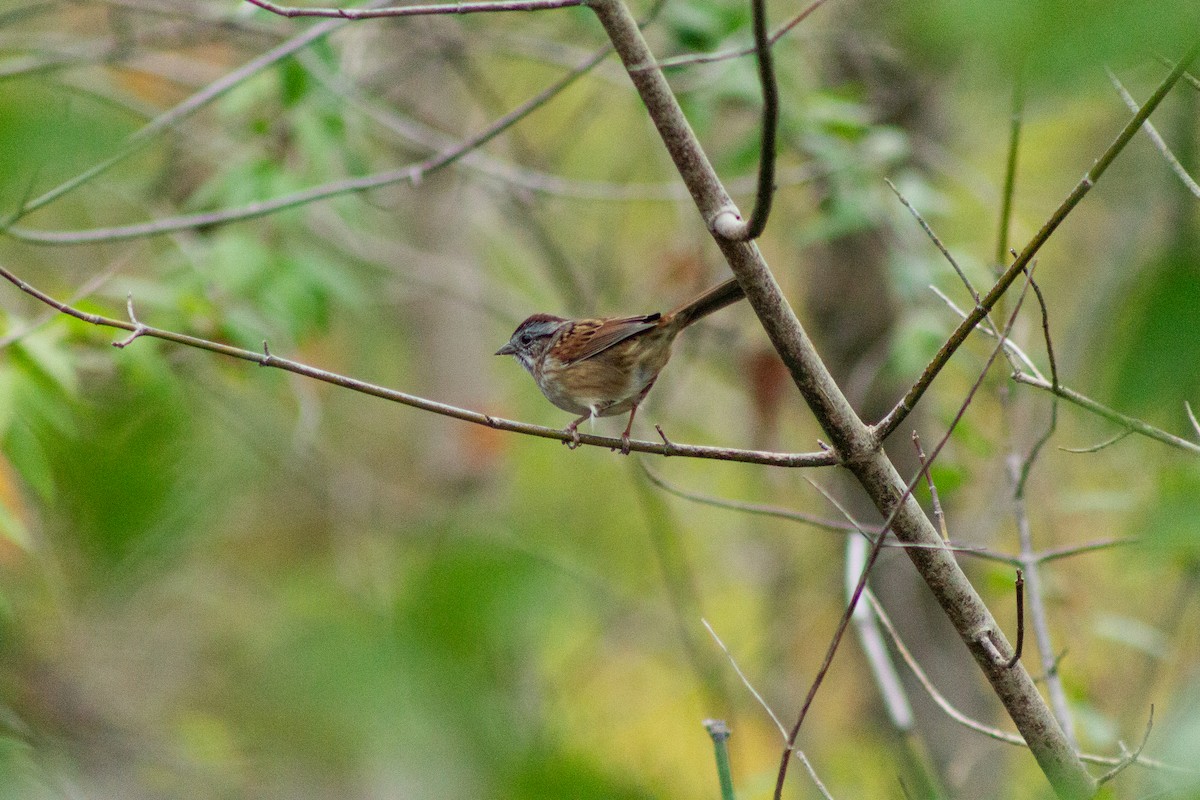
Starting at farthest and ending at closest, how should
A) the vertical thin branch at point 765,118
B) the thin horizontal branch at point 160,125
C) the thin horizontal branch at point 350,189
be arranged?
the thin horizontal branch at point 350,189 < the thin horizontal branch at point 160,125 < the vertical thin branch at point 765,118

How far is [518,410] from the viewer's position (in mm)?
10398

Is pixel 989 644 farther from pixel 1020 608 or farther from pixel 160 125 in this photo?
pixel 160 125

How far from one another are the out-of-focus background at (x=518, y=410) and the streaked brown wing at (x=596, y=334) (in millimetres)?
786

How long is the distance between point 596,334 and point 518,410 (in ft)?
21.1

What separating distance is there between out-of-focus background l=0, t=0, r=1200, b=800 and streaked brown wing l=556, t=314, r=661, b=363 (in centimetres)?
79

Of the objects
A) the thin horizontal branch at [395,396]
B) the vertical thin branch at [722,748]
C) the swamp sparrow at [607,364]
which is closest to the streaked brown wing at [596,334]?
the swamp sparrow at [607,364]

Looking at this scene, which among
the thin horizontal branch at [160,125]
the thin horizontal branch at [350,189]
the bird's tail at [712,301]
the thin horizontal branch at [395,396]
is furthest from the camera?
the thin horizontal branch at [350,189]

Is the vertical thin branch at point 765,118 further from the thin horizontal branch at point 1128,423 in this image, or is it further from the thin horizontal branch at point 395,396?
the thin horizontal branch at point 1128,423

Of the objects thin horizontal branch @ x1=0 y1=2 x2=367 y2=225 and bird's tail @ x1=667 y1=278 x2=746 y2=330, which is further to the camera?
thin horizontal branch @ x1=0 y1=2 x2=367 y2=225

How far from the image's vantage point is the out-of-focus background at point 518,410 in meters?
1.15

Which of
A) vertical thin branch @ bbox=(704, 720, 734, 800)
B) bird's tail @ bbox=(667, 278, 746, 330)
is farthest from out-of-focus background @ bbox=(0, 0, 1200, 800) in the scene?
bird's tail @ bbox=(667, 278, 746, 330)

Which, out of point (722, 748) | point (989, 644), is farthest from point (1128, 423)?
point (722, 748)

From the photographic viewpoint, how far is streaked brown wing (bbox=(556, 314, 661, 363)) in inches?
149

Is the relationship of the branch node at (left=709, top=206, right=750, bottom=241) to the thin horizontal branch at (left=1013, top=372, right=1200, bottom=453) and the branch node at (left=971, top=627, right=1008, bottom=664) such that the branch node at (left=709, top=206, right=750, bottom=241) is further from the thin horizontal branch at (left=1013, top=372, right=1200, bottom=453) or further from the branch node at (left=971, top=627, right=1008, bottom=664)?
the branch node at (left=971, top=627, right=1008, bottom=664)
